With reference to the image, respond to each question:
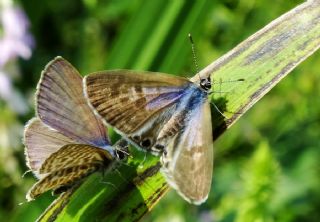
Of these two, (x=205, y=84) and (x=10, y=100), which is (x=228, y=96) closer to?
(x=205, y=84)

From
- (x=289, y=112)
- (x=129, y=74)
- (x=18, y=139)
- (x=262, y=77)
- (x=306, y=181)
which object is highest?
(x=129, y=74)

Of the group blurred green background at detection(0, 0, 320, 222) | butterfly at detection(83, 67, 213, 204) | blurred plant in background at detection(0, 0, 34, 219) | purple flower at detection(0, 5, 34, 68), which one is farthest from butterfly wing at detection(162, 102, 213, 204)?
purple flower at detection(0, 5, 34, 68)

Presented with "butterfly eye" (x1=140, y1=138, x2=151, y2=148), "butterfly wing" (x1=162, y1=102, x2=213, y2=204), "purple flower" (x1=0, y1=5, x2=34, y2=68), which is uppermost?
"purple flower" (x1=0, y1=5, x2=34, y2=68)

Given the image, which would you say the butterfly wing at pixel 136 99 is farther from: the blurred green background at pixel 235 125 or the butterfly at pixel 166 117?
the blurred green background at pixel 235 125

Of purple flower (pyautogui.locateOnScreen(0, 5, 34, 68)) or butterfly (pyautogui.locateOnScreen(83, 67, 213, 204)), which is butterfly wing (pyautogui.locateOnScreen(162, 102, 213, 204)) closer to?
butterfly (pyautogui.locateOnScreen(83, 67, 213, 204))

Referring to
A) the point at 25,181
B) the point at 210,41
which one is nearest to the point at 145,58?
the point at 25,181

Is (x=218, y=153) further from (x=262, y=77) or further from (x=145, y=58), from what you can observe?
(x=262, y=77)

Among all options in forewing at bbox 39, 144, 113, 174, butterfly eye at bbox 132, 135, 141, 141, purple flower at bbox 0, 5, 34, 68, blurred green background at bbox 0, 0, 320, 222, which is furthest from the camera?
purple flower at bbox 0, 5, 34, 68

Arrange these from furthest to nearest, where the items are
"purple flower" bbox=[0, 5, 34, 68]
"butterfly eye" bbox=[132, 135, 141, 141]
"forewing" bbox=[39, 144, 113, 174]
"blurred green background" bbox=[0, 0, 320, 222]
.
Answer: "purple flower" bbox=[0, 5, 34, 68], "blurred green background" bbox=[0, 0, 320, 222], "butterfly eye" bbox=[132, 135, 141, 141], "forewing" bbox=[39, 144, 113, 174]
